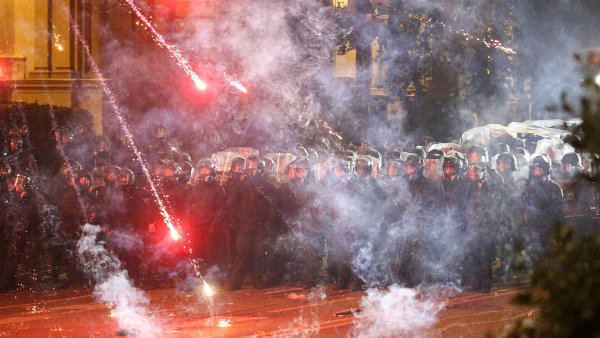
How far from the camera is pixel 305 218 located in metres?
9.99

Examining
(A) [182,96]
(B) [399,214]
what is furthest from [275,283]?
(A) [182,96]

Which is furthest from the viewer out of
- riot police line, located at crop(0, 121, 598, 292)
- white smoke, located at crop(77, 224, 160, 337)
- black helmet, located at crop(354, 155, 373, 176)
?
black helmet, located at crop(354, 155, 373, 176)

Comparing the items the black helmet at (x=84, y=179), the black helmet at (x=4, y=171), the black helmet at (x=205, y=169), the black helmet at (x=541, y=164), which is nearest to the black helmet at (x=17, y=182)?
the black helmet at (x=4, y=171)

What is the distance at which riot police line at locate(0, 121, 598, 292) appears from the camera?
30.9 ft

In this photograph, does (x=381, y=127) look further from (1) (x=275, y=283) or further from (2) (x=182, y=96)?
(1) (x=275, y=283)

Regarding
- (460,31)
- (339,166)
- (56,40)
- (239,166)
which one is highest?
(56,40)

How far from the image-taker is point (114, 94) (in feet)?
64.7

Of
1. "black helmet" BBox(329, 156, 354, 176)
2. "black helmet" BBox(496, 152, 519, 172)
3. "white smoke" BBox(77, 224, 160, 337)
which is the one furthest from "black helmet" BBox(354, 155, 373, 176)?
"white smoke" BBox(77, 224, 160, 337)

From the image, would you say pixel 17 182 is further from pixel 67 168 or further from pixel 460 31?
pixel 460 31

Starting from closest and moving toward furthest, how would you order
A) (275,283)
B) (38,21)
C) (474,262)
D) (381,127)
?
(474,262), (275,283), (381,127), (38,21)

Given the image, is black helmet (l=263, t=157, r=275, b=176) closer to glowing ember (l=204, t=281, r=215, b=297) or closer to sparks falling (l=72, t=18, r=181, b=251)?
sparks falling (l=72, t=18, r=181, b=251)

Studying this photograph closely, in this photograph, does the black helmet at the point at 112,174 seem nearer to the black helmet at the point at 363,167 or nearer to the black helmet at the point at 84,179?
the black helmet at the point at 84,179

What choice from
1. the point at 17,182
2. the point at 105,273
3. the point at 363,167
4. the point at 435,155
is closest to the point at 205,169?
the point at 105,273

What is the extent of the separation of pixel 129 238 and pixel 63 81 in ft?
34.5
